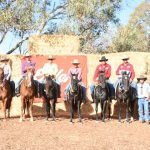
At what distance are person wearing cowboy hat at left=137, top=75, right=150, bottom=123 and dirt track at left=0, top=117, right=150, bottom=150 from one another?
48 centimetres

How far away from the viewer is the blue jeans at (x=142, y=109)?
731 inches

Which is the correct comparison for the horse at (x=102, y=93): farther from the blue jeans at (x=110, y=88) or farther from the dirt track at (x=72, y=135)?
the dirt track at (x=72, y=135)

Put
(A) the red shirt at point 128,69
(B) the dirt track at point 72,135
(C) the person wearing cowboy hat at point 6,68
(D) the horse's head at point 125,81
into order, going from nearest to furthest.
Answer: (B) the dirt track at point 72,135 < (D) the horse's head at point 125,81 < (C) the person wearing cowboy hat at point 6,68 < (A) the red shirt at point 128,69

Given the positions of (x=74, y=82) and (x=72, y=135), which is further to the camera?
(x=74, y=82)

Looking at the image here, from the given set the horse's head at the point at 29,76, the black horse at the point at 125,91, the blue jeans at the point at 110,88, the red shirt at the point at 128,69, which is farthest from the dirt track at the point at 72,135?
the red shirt at the point at 128,69

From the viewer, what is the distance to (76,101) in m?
18.2

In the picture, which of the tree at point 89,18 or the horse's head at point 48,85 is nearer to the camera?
the horse's head at point 48,85

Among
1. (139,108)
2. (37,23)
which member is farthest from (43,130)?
(37,23)

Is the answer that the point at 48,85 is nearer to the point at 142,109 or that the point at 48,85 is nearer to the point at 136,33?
the point at 142,109

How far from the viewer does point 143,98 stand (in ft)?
61.5

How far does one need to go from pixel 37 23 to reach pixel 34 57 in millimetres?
9540

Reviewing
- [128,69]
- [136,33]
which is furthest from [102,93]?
[136,33]

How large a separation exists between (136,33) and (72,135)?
27.9 m

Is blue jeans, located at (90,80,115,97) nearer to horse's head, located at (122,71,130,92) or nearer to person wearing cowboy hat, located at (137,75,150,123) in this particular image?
horse's head, located at (122,71,130,92)
